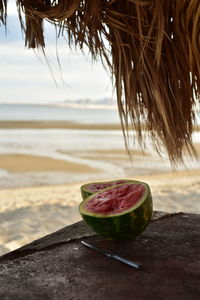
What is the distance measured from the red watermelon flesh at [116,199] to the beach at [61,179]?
31cm

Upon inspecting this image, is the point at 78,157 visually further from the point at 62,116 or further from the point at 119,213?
the point at 62,116

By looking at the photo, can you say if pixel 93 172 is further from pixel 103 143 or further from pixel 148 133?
pixel 148 133

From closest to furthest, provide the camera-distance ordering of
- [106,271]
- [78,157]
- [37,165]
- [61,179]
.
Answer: [106,271]
[61,179]
[37,165]
[78,157]

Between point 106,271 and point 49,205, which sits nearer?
point 106,271

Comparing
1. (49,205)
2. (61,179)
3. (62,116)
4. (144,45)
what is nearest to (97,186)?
(144,45)

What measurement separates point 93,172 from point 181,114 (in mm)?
3435

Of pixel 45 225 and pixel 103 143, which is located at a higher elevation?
pixel 45 225

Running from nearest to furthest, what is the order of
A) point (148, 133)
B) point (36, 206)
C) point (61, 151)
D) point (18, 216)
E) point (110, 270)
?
point (110, 270), point (148, 133), point (18, 216), point (36, 206), point (61, 151)

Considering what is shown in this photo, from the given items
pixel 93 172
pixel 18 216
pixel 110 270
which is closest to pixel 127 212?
pixel 110 270

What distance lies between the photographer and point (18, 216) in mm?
2736

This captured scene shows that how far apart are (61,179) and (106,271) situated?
3316 mm

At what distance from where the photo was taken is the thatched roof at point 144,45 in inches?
36.6

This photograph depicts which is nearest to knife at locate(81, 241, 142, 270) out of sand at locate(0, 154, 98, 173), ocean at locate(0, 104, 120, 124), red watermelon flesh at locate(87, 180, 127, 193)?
red watermelon flesh at locate(87, 180, 127, 193)

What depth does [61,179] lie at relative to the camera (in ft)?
Answer: 13.3
